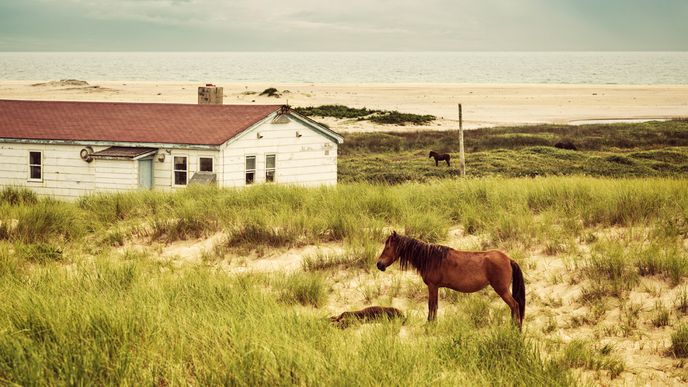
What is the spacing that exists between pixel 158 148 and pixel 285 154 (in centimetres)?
458

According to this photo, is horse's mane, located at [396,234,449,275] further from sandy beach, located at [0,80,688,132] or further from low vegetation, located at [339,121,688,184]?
sandy beach, located at [0,80,688,132]

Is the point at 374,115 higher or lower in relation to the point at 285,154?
higher

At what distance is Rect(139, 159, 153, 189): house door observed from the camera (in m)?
24.3

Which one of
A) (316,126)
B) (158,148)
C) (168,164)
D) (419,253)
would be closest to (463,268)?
(419,253)

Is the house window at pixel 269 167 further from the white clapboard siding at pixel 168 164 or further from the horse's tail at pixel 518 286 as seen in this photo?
the horse's tail at pixel 518 286

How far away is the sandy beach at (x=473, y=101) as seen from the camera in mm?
71938

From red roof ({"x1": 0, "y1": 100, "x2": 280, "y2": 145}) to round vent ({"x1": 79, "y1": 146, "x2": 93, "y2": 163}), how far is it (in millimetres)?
389

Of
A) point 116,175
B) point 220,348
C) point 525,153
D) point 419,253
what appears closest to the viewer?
point 220,348

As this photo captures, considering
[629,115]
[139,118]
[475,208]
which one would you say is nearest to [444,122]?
[629,115]

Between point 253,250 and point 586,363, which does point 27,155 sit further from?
point 586,363

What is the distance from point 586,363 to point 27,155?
23.5 metres

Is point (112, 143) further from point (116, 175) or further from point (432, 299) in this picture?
point (432, 299)

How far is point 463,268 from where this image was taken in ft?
26.3

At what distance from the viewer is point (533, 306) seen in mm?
9633
